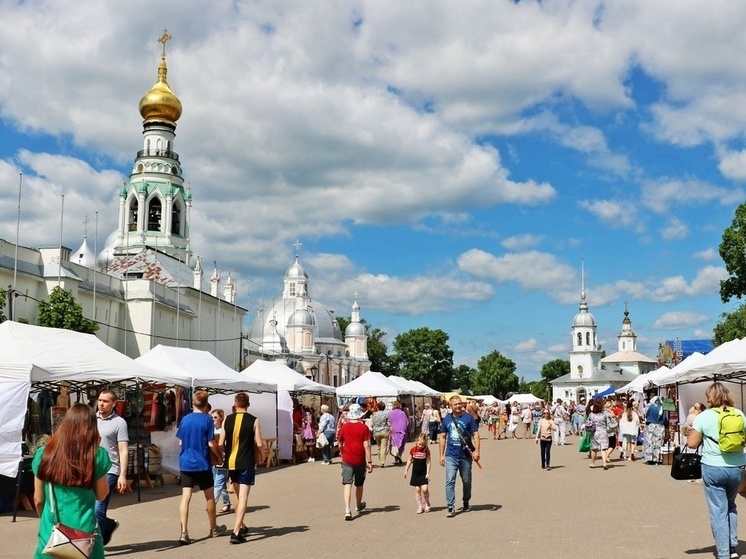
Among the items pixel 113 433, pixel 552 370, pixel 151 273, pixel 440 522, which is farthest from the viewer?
pixel 552 370

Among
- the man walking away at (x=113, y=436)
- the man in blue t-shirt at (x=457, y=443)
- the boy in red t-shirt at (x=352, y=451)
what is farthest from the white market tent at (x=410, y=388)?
the man walking away at (x=113, y=436)

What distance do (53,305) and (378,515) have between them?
3513cm

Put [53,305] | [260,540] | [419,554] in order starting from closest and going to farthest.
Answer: [419,554] → [260,540] → [53,305]

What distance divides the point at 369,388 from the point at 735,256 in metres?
19.7

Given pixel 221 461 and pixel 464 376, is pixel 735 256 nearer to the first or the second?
pixel 221 461

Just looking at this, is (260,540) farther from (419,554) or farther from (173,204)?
(173,204)

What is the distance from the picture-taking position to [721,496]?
8273mm

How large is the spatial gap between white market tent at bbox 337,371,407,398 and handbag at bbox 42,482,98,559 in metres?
26.2

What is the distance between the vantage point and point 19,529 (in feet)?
37.8

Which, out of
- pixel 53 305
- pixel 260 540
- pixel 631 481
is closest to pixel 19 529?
pixel 260 540

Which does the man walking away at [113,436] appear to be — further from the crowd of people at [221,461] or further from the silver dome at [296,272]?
the silver dome at [296,272]

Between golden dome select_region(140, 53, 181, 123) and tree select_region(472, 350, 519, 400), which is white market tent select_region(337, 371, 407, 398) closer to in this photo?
golden dome select_region(140, 53, 181, 123)

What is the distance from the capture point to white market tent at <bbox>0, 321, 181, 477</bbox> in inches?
488

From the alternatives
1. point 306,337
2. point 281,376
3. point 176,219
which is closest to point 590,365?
point 306,337
